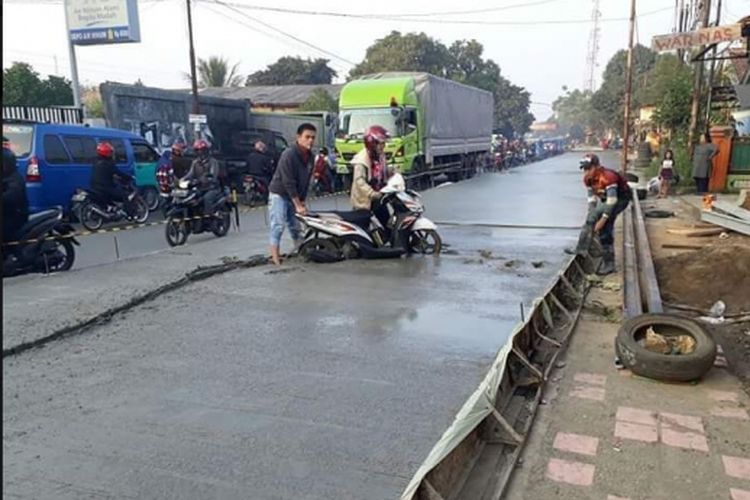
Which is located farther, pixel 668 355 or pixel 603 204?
pixel 603 204

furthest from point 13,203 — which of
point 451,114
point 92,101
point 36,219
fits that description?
point 92,101

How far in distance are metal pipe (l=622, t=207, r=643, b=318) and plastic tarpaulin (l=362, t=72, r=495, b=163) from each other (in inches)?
404

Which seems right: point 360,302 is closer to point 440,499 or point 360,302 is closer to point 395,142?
point 440,499

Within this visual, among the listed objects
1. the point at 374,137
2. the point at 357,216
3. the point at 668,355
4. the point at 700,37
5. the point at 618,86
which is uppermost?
the point at 618,86

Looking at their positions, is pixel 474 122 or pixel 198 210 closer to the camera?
pixel 198 210

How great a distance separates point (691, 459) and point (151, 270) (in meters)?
5.73

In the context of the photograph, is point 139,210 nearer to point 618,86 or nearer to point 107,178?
point 107,178

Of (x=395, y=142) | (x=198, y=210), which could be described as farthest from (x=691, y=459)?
(x=395, y=142)

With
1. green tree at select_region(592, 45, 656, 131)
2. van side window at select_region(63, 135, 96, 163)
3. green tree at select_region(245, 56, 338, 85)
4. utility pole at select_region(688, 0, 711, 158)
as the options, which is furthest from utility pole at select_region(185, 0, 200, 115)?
green tree at select_region(592, 45, 656, 131)

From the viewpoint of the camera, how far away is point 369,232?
7.78 m

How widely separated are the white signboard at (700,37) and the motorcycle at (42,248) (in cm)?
1096

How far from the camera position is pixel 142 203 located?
1277 centimetres

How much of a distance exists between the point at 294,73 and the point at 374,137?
4685 centimetres

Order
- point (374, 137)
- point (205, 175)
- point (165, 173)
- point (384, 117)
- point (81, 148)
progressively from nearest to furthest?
1. point (374, 137)
2. point (205, 175)
3. point (81, 148)
4. point (165, 173)
5. point (384, 117)
